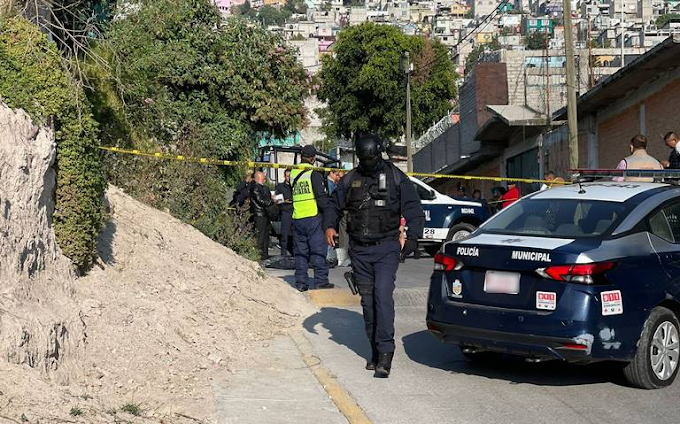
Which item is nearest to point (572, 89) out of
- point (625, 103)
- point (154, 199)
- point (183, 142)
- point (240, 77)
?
point (625, 103)

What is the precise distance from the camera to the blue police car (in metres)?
7.17

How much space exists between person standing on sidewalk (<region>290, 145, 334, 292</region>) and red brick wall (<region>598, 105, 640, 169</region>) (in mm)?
13100

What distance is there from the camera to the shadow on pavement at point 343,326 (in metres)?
9.48

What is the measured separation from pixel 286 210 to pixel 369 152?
28.4 ft

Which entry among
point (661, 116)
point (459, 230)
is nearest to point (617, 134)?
point (661, 116)

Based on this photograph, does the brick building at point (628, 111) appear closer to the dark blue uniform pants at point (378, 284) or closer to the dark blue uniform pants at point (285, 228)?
the dark blue uniform pants at point (285, 228)

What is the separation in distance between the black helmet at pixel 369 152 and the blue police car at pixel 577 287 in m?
0.97

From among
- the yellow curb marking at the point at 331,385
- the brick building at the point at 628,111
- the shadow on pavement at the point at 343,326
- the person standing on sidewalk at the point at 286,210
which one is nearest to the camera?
the yellow curb marking at the point at 331,385

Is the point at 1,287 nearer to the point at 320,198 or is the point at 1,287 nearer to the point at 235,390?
the point at 235,390

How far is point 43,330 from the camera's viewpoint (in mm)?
6609

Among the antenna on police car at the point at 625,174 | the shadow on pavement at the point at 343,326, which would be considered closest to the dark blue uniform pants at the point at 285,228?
the shadow on pavement at the point at 343,326

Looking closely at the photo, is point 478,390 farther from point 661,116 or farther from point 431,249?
point 661,116

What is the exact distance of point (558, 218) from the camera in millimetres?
8195

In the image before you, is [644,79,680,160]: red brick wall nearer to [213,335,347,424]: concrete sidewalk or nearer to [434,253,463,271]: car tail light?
[434,253,463,271]: car tail light
